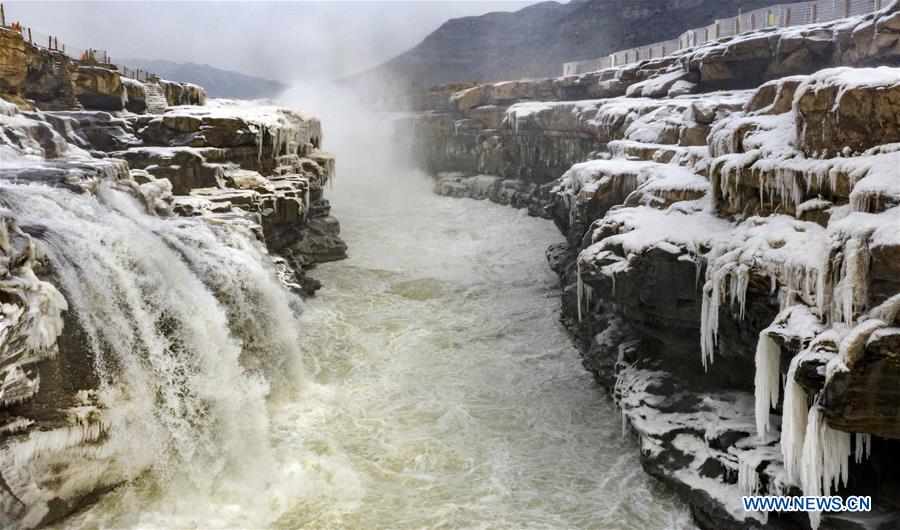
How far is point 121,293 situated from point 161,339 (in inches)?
29.8

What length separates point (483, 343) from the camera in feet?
40.0

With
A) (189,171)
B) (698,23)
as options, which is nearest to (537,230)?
(189,171)

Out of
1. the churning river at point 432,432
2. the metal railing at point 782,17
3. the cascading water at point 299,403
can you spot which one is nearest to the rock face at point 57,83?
the cascading water at point 299,403

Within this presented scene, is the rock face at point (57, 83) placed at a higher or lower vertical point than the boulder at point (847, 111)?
higher

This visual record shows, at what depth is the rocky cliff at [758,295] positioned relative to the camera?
17.6 feet

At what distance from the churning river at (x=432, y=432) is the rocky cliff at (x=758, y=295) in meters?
0.69

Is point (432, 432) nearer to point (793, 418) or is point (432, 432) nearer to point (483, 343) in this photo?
point (483, 343)

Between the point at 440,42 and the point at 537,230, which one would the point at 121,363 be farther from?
the point at 440,42

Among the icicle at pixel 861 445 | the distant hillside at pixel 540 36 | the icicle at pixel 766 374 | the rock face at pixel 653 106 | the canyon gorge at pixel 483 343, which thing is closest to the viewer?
the icicle at pixel 861 445

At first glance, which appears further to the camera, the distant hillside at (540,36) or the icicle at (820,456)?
the distant hillside at (540,36)

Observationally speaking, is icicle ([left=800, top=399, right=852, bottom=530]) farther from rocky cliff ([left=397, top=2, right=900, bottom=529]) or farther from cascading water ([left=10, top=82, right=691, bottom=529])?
cascading water ([left=10, top=82, right=691, bottom=529])

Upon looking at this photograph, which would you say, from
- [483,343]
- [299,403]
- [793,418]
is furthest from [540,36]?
[793,418]

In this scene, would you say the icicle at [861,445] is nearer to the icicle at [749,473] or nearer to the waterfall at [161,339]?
the icicle at [749,473]

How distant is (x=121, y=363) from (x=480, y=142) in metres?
22.5
